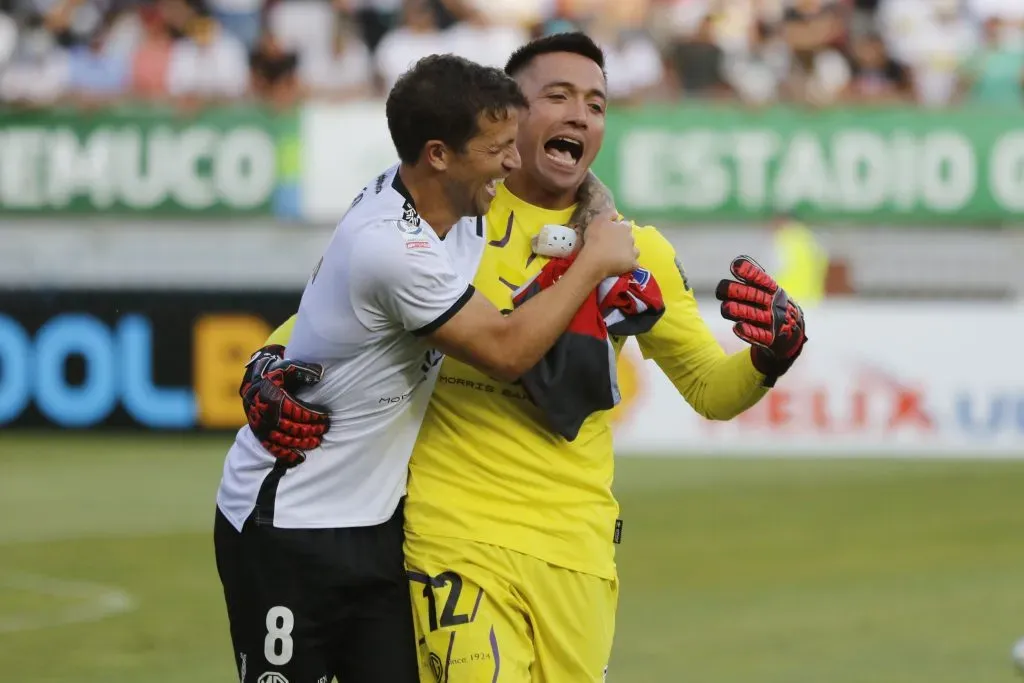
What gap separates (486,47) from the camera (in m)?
18.9

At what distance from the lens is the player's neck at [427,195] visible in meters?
4.54

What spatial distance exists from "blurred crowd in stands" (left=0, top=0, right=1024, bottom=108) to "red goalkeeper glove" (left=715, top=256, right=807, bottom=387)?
1391 centimetres

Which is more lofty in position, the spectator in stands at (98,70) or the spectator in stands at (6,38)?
the spectator in stands at (6,38)

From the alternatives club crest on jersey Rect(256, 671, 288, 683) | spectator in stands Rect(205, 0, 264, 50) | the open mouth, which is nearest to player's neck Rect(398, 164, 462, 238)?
the open mouth

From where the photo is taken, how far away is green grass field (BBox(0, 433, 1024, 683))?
8.44 meters

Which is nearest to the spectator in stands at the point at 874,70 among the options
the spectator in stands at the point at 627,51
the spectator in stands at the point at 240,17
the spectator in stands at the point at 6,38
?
the spectator in stands at the point at 627,51

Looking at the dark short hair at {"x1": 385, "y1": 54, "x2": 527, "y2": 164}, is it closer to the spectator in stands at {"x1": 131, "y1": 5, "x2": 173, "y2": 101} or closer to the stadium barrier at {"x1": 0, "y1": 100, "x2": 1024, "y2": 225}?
the stadium barrier at {"x1": 0, "y1": 100, "x2": 1024, "y2": 225}

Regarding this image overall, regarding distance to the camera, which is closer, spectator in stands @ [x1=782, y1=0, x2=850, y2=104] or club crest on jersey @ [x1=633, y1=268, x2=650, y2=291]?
club crest on jersey @ [x1=633, y1=268, x2=650, y2=291]

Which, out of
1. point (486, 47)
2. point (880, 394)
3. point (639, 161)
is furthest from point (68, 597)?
point (486, 47)

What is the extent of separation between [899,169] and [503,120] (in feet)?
47.5

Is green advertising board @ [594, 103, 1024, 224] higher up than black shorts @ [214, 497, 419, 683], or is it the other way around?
green advertising board @ [594, 103, 1024, 224]

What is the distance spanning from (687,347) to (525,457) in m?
0.64

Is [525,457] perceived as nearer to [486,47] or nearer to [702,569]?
[702,569]

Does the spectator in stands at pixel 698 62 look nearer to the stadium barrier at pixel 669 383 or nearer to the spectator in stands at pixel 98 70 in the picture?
the stadium barrier at pixel 669 383
